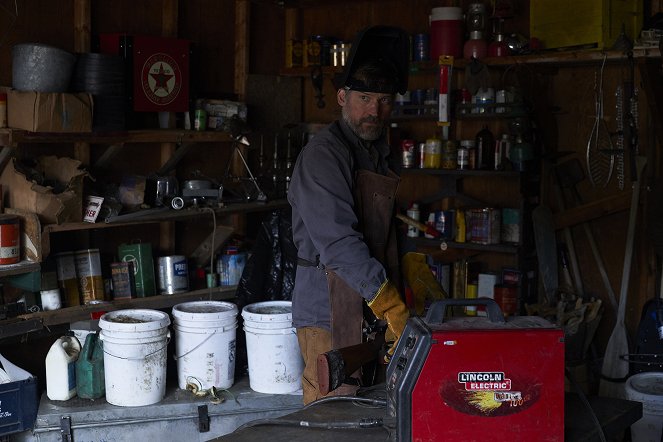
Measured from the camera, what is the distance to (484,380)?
6.47ft

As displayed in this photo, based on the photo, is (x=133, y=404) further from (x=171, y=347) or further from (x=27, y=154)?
(x=27, y=154)

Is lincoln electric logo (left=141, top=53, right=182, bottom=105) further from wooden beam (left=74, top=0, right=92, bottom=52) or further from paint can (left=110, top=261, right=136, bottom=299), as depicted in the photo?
paint can (left=110, top=261, right=136, bottom=299)

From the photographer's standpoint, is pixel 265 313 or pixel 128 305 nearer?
pixel 265 313

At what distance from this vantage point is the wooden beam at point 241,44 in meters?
5.14

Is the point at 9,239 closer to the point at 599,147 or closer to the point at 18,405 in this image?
the point at 18,405

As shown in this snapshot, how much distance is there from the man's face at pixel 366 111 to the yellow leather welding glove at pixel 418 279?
0.49 meters

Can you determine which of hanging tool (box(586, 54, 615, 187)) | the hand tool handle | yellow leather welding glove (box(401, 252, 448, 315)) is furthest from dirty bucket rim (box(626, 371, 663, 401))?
the hand tool handle

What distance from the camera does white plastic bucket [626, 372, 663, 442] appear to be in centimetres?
368

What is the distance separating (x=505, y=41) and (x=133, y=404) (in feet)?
9.42

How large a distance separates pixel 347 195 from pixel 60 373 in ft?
6.01

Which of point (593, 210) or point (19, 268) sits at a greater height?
point (593, 210)

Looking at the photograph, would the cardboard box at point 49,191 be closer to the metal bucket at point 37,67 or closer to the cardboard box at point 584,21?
the metal bucket at point 37,67

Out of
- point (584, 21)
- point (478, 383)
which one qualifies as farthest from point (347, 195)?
point (584, 21)

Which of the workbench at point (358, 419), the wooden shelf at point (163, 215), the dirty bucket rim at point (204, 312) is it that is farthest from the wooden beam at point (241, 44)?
the workbench at point (358, 419)
